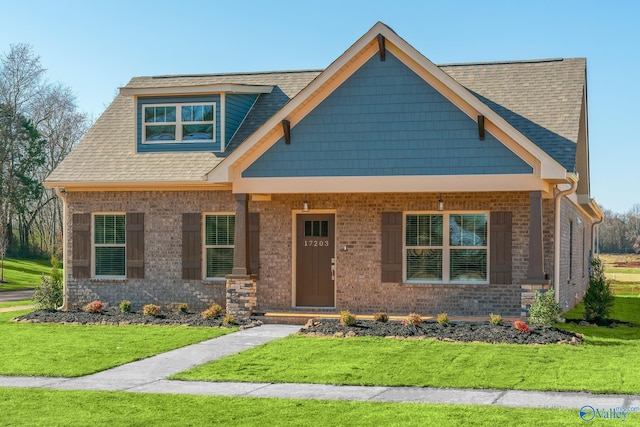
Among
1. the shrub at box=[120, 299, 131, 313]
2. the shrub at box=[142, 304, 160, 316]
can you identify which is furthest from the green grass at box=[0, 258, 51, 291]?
the shrub at box=[142, 304, 160, 316]

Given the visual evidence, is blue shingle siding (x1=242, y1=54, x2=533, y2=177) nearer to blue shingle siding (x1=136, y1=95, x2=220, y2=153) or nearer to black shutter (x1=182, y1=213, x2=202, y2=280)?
black shutter (x1=182, y1=213, x2=202, y2=280)

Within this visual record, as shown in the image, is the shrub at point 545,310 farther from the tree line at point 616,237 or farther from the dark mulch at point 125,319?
the tree line at point 616,237

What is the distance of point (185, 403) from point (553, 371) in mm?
5320

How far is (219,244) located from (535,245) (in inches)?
300

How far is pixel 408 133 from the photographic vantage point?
1744cm

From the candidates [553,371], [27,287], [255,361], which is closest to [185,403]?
[255,361]

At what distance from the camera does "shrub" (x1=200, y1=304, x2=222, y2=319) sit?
711 inches

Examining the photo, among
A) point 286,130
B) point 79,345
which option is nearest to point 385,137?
point 286,130

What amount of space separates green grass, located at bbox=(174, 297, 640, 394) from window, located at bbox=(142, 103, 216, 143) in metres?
7.32

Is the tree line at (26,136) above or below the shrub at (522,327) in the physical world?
above

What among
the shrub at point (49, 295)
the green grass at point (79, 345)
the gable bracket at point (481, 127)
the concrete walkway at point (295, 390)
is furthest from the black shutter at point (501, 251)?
the shrub at point (49, 295)

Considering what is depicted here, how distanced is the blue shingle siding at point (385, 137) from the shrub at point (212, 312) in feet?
10.0

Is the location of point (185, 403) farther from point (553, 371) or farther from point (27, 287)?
point (27, 287)

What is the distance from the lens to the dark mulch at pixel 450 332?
1491 centimetres
